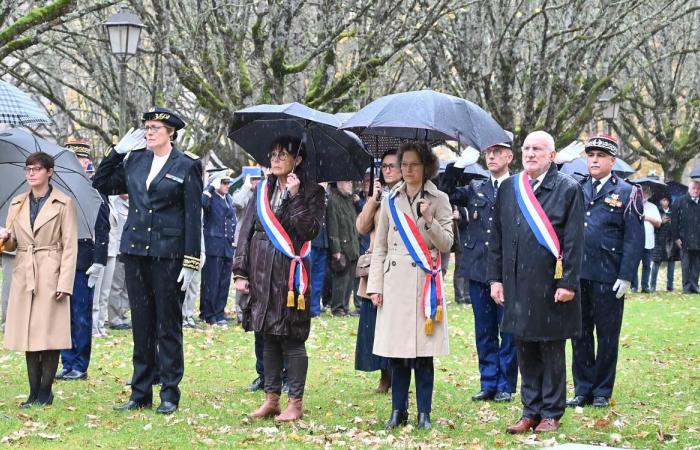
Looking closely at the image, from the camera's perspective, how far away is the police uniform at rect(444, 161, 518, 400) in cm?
999

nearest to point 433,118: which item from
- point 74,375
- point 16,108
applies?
point 16,108

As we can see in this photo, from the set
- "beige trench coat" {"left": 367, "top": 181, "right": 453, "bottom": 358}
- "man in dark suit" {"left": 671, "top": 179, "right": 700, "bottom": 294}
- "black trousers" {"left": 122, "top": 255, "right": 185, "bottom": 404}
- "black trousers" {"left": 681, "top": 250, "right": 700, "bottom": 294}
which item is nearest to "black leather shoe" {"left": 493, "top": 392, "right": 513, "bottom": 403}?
"beige trench coat" {"left": 367, "top": 181, "right": 453, "bottom": 358}

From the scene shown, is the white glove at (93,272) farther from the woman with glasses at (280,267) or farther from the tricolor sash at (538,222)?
the tricolor sash at (538,222)

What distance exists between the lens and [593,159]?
9727 mm

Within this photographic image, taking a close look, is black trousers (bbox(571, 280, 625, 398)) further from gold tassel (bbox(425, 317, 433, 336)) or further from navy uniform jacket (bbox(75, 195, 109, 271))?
navy uniform jacket (bbox(75, 195, 109, 271))

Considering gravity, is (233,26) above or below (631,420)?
above

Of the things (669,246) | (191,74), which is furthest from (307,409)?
(669,246)

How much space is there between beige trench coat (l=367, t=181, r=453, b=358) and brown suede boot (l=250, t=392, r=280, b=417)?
3.32ft

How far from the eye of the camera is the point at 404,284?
8398 millimetres

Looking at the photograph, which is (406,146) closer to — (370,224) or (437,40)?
(370,224)

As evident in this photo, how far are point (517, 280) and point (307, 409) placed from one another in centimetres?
238

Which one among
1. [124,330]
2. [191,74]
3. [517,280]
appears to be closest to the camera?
[517,280]

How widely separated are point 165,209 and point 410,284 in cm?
220

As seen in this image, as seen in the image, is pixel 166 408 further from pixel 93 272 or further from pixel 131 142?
pixel 93 272
